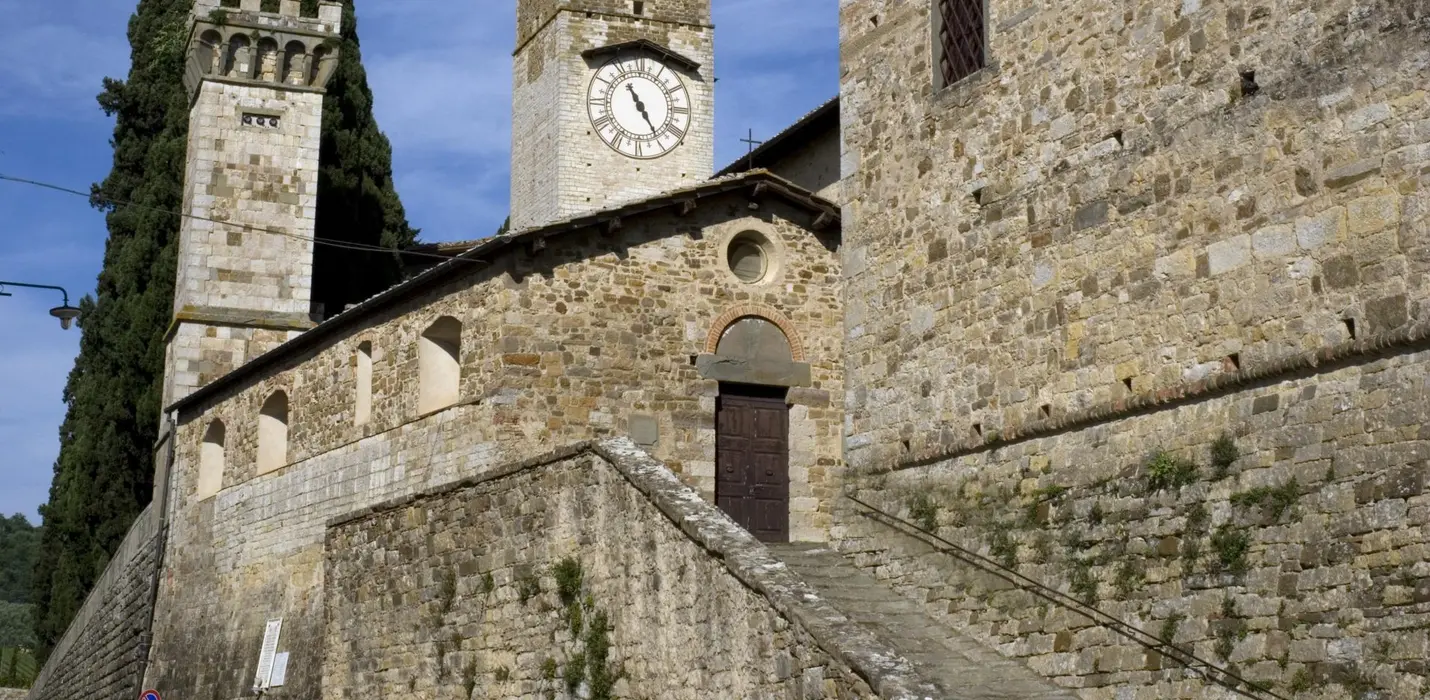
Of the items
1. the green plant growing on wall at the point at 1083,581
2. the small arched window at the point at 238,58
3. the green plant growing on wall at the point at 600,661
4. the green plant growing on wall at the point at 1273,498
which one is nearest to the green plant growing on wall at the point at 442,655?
the green plant growing on wall at the point at 600,661

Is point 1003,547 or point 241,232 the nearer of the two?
point 1003,547

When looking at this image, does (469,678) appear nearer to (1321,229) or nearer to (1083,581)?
(1083,581)

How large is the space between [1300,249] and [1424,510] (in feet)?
6.20

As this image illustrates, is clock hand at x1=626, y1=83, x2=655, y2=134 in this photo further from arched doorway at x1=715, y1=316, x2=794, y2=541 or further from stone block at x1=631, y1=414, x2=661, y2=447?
stone block at x1=631, y1=414, x2=661, y2=447

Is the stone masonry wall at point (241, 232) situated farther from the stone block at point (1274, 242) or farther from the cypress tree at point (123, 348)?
the stone block at point (1274, 242)

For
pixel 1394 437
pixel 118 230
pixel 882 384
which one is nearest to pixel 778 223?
pixel 882 384

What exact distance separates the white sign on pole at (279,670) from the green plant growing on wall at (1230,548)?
12.2m

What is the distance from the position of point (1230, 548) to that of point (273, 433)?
561 inches

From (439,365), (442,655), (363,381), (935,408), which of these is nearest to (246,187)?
(363,381)

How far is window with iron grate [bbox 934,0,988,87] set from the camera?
13625 millimetres

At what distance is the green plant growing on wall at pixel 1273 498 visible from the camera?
33.8 feet

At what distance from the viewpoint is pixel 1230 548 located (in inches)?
418

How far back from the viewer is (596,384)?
55.0 feet

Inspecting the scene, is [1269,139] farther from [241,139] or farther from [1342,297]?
[241,139]
